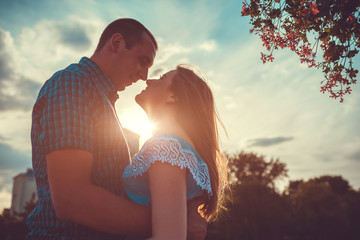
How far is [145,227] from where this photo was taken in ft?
7.19

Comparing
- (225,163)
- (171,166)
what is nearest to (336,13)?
(225,163)

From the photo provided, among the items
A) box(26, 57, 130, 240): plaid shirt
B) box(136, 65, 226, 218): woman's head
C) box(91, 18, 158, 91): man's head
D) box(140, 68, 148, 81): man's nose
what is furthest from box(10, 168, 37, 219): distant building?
box(26, 57, 130, 240): plaid shirt

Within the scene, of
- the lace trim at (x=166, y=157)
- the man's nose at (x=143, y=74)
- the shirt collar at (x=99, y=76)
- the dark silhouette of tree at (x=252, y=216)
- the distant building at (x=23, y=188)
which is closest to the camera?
the lace trim at (x=166, y=157)

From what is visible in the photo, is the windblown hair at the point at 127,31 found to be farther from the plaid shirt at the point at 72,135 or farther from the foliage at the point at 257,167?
the foliage at the point at 257,167

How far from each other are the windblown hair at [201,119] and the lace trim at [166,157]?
521mm

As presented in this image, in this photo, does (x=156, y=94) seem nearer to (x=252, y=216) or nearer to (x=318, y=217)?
(x=252, y=216)

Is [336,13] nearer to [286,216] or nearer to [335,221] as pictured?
[286,216]

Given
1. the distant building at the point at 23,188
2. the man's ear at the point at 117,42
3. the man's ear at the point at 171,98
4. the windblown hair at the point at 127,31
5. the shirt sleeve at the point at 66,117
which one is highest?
the distant building at the point at 23,188

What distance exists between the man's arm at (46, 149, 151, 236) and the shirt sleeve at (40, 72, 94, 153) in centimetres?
7

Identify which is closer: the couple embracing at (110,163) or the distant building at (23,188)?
the couple embracing at (110,163)

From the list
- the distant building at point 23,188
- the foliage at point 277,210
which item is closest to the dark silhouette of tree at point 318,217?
the foliage at point 277,210

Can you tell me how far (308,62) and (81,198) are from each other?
4.49m

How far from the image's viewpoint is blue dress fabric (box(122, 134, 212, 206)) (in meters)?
2.25

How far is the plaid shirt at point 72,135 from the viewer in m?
2.11
